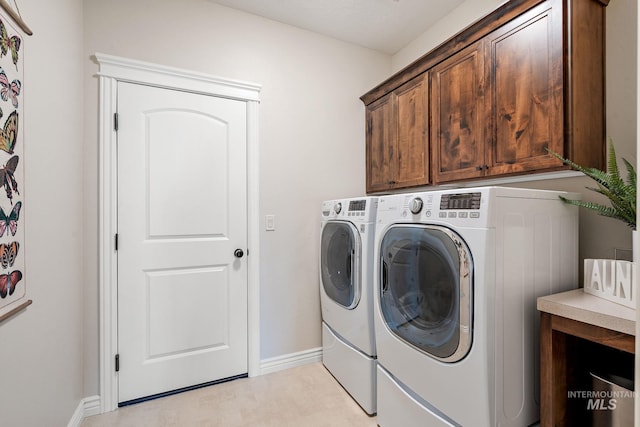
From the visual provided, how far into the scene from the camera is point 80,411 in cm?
170

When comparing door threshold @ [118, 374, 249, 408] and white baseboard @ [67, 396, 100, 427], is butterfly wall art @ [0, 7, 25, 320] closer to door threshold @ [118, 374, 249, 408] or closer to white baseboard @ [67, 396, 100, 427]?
white baseboard @ [67, 396, 100, 427]

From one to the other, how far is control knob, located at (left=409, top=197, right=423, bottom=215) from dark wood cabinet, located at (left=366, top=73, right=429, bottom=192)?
687 millimetres

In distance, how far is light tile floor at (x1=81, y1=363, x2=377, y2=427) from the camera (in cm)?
171

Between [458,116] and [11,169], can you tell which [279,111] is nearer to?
[458,116]

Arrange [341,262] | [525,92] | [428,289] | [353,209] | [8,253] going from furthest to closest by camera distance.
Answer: [341,262] < [353,209] < [525,92] < [428,289] < [8,253]

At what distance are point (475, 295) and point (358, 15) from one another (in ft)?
6.87

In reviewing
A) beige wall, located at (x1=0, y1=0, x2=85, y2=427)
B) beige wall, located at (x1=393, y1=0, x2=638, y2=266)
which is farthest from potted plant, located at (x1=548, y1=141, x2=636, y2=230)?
beige wall, located at (x1=0, y1=0, x2=85, y2=427)

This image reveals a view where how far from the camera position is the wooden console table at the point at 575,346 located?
0.94 metres

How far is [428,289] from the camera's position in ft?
4.29

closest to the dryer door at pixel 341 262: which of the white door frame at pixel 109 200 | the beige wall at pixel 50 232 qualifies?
the white door frame at pixel 109 200

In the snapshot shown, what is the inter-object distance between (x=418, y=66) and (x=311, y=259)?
1.61 metres

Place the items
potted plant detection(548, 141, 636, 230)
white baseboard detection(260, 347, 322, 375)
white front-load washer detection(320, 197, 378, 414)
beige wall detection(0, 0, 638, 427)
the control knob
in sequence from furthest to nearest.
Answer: white baseboard detection(260, 347, 322, 375) → white front-load washer detection(320, 197, 378, 414) → the control knob → beige wall detection(0, 0, 638, 427) → potted plant detection(548, 141, 636, 230)

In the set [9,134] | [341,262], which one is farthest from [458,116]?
[9,134]

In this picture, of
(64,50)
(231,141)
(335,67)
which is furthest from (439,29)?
(64,50)
